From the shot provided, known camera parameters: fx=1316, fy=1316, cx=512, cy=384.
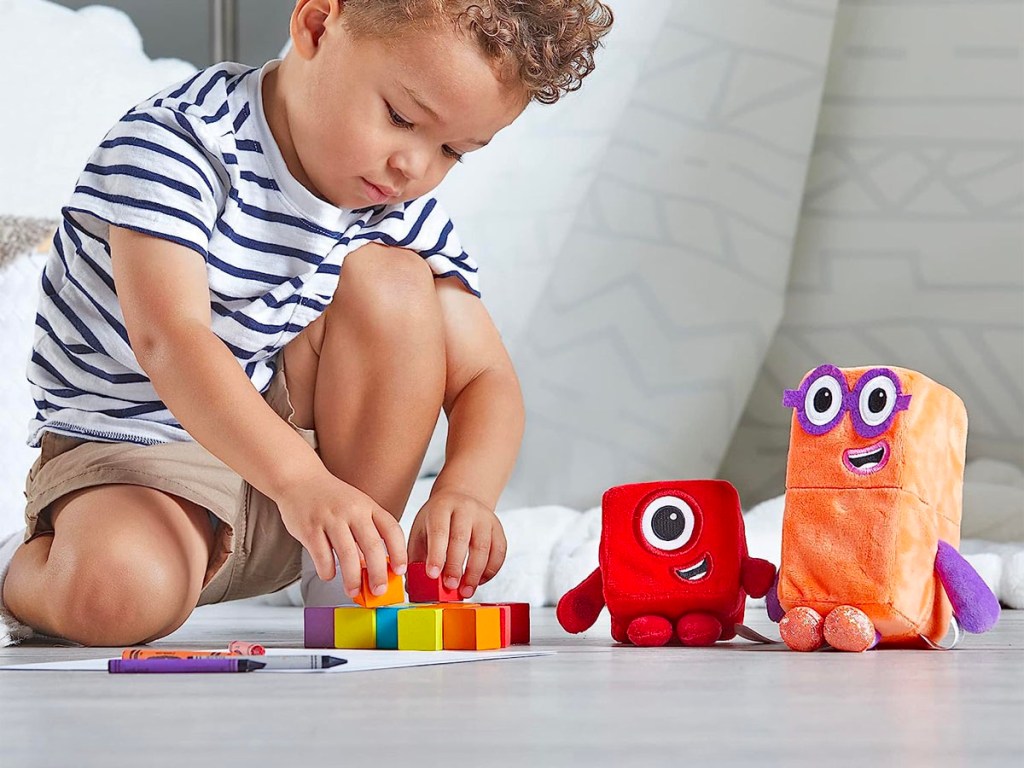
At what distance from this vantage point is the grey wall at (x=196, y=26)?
1870 mm

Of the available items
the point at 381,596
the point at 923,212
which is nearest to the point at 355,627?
the point at 381,596

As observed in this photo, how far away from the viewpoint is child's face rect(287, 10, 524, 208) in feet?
2.86

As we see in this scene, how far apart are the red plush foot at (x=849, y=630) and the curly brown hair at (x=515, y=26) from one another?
1.35 ft

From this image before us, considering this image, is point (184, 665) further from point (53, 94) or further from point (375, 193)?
point (53, 94)

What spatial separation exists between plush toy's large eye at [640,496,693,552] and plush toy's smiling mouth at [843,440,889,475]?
0.37ft

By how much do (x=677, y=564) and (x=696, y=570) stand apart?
1 cm

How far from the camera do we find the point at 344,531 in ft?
2.53

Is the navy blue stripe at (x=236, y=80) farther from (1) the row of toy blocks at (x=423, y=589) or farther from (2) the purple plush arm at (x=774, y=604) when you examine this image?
(2) the purple plush arm at (x=774, y=604)

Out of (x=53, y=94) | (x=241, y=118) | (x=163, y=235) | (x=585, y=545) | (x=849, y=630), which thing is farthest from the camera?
(x=53, y=94)

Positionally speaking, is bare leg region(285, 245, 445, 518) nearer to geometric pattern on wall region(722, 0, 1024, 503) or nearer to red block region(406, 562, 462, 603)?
red block region(406, 562, 462, 603)

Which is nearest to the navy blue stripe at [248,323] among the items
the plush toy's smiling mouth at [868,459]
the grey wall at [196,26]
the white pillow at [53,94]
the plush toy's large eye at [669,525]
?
the plush toy's large eye at [669,525]

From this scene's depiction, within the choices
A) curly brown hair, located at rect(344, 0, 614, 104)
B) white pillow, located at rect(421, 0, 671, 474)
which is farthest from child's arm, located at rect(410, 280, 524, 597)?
white pillow, located at rect(421, 0, 671, 474)

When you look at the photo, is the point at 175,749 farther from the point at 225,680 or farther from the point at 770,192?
the point at 770,192

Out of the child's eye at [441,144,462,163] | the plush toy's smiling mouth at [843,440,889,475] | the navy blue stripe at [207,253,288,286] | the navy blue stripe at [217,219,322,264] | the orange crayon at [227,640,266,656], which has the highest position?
the child's eye at [441,144,462,163]
